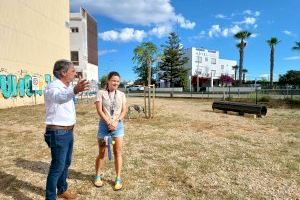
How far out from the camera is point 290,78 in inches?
3063

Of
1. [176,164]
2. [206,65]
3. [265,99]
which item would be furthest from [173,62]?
[176,164]

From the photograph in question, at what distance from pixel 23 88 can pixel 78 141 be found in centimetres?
1497

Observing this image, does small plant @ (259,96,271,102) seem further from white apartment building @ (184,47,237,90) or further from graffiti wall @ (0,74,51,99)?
white apartment building @ (184,47,237,90)

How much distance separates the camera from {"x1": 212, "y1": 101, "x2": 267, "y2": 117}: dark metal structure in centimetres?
1540

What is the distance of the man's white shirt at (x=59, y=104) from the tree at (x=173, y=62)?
66.7 meters

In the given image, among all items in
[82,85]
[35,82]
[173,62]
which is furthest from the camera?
[173,62]

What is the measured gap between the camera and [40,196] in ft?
16.0

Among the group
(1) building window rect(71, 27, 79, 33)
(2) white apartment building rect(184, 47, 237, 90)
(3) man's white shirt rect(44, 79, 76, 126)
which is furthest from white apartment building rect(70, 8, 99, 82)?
(3) man's white shirt rect(44, 79, 76, 126)

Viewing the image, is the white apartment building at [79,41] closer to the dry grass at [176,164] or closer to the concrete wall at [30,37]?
the concrete wall at [30,37]

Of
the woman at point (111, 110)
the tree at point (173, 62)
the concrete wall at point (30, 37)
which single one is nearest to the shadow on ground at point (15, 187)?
the woman at point (111, 110)

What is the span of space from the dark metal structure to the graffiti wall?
12.8 m

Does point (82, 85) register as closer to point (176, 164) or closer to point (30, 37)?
point (176, 164)

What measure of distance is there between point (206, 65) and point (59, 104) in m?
90.7

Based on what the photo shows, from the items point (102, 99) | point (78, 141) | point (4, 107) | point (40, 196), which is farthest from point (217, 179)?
point (4, 107)
